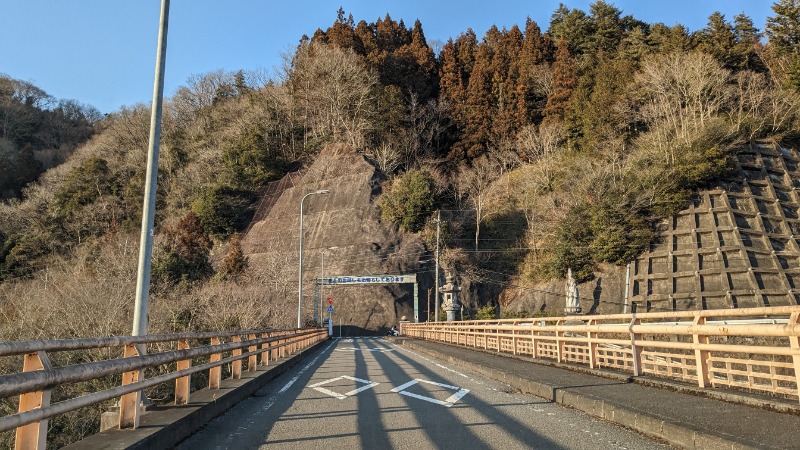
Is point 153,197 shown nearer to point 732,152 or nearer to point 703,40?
point 732,152

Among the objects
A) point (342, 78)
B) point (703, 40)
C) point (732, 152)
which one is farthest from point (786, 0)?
point (342, 78)

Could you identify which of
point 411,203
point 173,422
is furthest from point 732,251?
point 173,422

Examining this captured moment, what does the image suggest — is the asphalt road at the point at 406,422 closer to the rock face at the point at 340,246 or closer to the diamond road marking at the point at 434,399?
the diamond road marking at the point at 434,399

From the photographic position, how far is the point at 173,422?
17.8 ft

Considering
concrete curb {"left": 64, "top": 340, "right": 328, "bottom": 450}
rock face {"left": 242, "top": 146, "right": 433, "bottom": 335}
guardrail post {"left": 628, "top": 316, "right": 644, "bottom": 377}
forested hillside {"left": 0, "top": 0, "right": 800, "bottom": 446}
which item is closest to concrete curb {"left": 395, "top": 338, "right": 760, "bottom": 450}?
guardrail post {"left": 628, "top": 316, "right": 644, "bottom": 377}

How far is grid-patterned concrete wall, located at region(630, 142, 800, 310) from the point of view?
38188 mm

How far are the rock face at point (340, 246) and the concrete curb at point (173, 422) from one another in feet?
123

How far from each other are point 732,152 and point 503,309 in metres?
24.8

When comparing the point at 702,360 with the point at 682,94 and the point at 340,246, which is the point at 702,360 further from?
the point at 682,94

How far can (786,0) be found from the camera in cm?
5459

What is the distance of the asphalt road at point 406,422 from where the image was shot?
5520mm

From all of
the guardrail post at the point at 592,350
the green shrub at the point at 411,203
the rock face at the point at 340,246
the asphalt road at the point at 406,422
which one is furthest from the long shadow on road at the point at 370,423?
the green shrub at the point at 411,203

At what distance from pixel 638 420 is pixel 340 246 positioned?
49397mm

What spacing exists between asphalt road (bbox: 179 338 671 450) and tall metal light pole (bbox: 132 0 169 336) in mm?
1897
